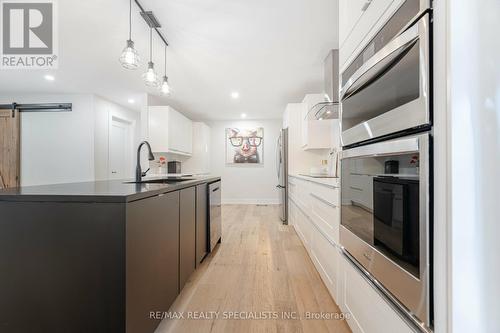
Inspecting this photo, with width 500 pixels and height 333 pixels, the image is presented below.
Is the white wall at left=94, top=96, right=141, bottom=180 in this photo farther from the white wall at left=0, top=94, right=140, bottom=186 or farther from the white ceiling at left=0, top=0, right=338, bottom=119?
the white ceiling at left=0, top=0, right=338, bottom=119

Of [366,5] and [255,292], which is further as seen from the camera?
[255,292]

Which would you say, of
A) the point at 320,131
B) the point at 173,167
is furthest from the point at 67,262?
the point at 173,167

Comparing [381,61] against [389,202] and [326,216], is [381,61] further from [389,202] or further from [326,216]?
[326,216]

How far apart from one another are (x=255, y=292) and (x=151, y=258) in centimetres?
97

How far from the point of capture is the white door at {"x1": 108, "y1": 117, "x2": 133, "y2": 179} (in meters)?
5.09

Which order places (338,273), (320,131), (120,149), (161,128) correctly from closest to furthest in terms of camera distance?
(338,273)
(320,131)
(161,128)
(120,149)

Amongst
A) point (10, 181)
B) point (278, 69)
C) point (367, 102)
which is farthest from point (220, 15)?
point (10, 181)

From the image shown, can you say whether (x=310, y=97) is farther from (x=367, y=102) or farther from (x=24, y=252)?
(x=24, y=252)

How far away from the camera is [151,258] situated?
1.15 metres

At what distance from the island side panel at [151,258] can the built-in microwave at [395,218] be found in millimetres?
1052

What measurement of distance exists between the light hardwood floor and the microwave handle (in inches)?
55.5

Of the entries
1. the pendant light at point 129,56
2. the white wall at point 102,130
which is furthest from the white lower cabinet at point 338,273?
the white wall at point 102,130

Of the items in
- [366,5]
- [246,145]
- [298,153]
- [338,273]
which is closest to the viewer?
[366,5]

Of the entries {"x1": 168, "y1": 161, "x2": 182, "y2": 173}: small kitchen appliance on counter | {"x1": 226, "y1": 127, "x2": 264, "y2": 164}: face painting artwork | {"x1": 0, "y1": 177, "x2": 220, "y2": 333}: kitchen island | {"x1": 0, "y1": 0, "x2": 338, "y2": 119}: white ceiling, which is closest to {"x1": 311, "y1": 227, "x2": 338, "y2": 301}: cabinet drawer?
{"x1": 0, "y1": 177, "x2": 220, "y2": 333}: kitchen island
